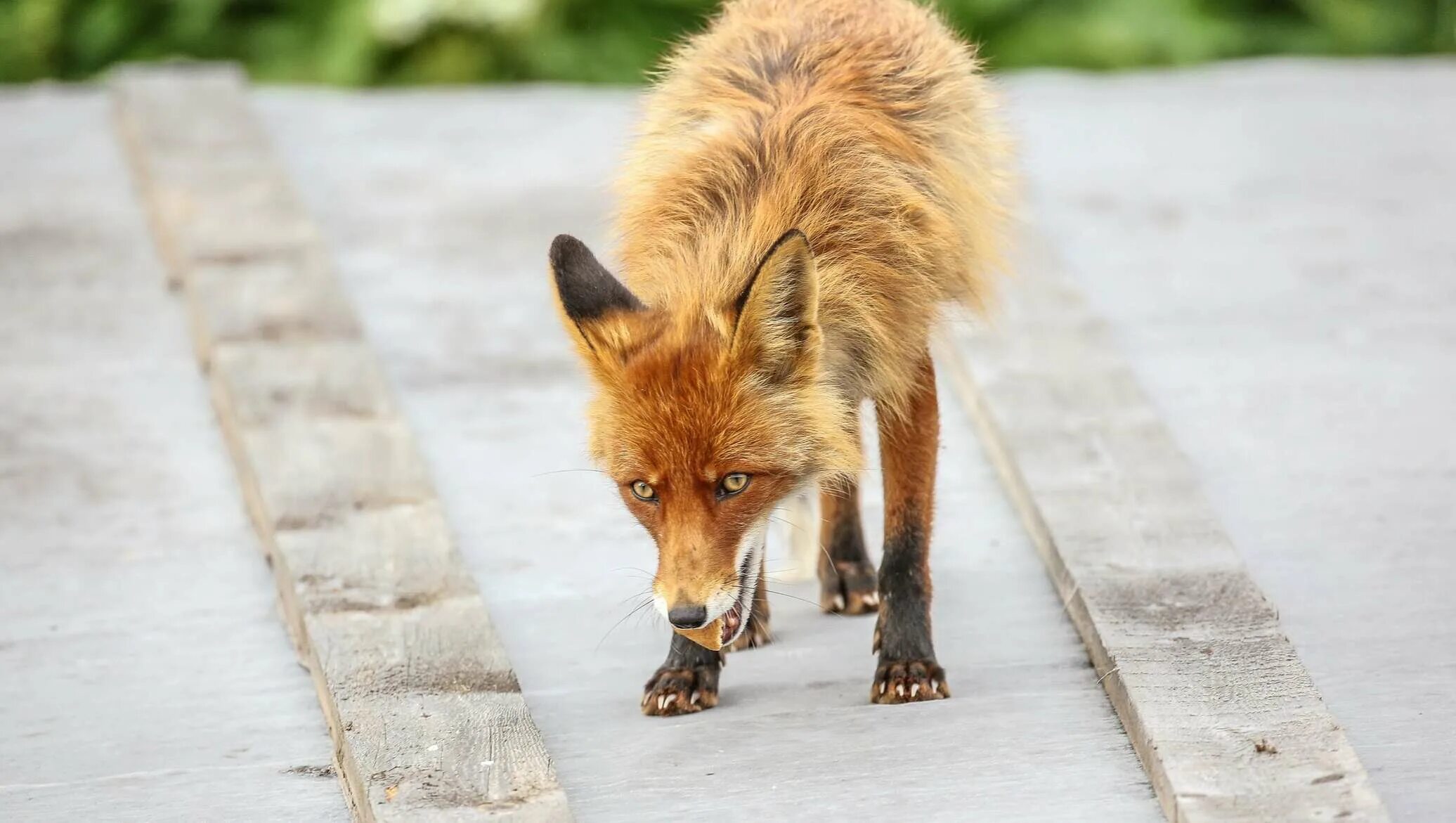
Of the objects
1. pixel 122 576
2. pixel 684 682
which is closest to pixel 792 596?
pixel 684 682

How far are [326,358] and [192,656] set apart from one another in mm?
1651

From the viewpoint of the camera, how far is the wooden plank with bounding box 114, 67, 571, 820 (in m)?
3.72

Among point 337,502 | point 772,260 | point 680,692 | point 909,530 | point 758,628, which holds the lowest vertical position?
point 337,502

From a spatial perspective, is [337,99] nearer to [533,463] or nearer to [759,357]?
[533,463]

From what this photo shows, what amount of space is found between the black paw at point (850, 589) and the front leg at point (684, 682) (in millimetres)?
641

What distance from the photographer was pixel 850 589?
4.80 metres

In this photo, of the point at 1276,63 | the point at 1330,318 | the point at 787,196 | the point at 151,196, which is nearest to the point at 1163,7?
the point at 1276,63

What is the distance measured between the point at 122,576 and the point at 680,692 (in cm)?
172

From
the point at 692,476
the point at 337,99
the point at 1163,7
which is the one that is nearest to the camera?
the point at 692,476

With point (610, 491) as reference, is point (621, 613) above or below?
above

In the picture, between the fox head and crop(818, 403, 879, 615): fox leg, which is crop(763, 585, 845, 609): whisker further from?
the fox head

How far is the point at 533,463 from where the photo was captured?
5586 mm

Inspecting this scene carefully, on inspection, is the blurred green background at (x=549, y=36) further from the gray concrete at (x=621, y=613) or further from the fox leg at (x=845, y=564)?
the fox leg at (x=845, y=564)

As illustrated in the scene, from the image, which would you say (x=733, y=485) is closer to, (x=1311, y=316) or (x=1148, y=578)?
(x=1148, y=578)
